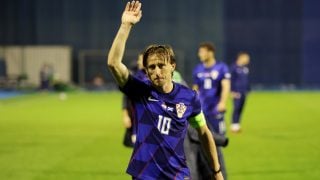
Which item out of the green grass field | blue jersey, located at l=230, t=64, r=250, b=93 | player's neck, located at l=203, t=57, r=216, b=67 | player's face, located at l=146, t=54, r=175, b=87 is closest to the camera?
player's face, located at l=146, t=54, r=175, b=87

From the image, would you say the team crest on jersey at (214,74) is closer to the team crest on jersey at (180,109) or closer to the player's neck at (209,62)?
the player's neck at (209,62)

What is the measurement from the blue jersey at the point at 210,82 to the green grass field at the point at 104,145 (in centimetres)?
123

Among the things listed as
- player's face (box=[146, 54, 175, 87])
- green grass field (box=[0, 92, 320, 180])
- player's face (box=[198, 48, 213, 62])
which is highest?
player's face (box=[146, 54, 175, 87])

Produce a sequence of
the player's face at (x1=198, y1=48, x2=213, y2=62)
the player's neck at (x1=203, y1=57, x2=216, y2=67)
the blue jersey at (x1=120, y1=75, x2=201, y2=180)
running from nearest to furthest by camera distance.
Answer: the blue jersey at (x1=120, y1=75, x2=201, y2=180), the player's face at (x1=198, y1=48, x2=213, y2=62), the player's neck at (x1=203, y1=57, x2=216, y2=67)

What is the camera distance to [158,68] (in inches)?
173

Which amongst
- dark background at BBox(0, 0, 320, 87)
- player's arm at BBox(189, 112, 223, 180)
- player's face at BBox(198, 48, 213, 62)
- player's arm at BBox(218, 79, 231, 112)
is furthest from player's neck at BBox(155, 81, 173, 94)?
dark background at BBox(0, 0, 320, 87)

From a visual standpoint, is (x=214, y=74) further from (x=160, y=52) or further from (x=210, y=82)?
(x=160, y=52)

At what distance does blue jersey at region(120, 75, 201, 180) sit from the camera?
4508mm

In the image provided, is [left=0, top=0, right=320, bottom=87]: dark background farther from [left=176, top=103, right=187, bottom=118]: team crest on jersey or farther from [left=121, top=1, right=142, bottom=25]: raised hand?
[left=121, top=1, right=142, bottom=25]: raised hand

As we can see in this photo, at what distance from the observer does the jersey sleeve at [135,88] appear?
4.46 m

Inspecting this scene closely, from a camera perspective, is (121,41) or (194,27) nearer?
(121,41)

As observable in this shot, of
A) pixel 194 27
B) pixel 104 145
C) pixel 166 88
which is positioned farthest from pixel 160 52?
pixel 194 27

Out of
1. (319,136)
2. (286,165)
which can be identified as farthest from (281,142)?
(286,165)

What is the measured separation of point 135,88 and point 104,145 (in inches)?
389
